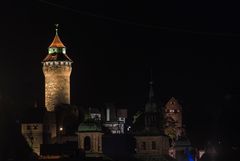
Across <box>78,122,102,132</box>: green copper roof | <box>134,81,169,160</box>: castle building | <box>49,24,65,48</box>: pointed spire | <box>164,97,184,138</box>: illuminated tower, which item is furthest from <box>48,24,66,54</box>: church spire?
<box>78,122,102,132</box>: green copper roof

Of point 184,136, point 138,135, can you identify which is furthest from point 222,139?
point 138,135

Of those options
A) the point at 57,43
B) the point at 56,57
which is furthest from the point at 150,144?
the point at 57,43

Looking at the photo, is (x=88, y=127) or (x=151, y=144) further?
(x=151, y=144)

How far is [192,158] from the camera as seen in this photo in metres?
118

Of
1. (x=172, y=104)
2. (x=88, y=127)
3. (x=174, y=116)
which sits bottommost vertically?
(x=88, y=127)

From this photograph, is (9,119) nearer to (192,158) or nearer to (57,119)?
(57,119)

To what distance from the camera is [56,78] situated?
118 m

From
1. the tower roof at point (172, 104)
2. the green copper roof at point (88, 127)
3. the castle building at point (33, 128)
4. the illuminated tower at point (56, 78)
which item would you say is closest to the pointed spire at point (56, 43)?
the illuminated tower at point (56, 78)

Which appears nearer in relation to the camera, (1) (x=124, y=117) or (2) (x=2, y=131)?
(2) (x=2, y=131)

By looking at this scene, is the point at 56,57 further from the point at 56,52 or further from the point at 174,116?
the point at 174,116

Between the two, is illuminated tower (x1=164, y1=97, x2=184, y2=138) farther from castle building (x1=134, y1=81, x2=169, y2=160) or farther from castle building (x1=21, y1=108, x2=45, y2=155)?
castle building (x1=21, y1=108, x2=45, y2=155)

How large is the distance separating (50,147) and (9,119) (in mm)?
15230

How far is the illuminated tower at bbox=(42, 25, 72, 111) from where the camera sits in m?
116

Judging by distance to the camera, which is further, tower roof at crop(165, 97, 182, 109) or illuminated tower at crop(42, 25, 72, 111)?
tower roof at crop(165, 97, 182, 109)
